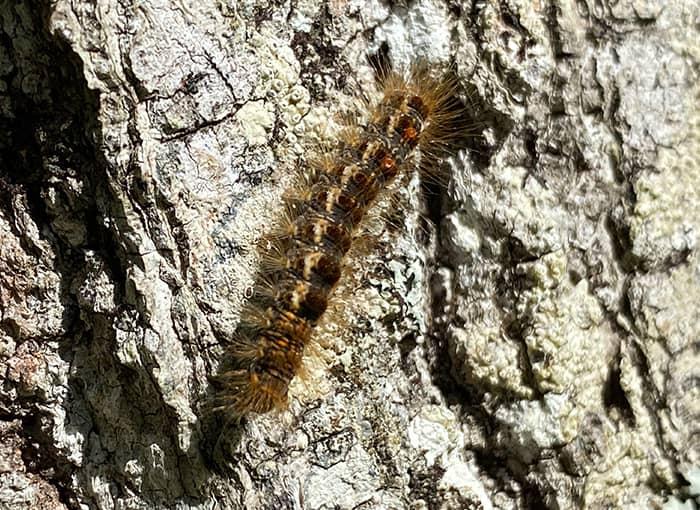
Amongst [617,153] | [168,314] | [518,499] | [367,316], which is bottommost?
[518,499]

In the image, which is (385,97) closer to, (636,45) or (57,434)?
(636,45)

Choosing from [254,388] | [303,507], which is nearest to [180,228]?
[254,388]

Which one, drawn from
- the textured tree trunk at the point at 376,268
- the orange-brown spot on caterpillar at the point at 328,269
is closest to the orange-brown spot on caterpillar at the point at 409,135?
the textured tree trunk at the point at 376,268

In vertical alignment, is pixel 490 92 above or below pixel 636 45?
below

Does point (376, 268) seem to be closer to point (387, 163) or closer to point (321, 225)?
point (321, 225)

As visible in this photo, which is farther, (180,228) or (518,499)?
(518,499)

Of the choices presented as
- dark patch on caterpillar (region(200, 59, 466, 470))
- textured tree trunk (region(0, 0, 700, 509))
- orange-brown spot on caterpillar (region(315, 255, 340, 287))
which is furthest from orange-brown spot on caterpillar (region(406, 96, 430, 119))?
orange-brown spot on caterpillar (region(315, 255, 340, 287))

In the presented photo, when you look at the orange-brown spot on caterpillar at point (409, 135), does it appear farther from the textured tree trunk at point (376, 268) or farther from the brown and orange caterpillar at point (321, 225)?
the textured tree trunk at point (376, 268)
